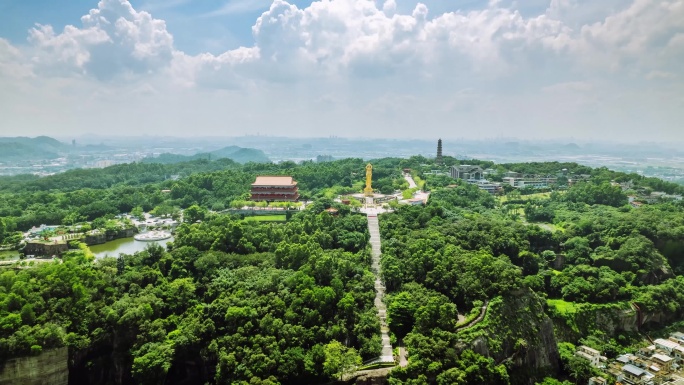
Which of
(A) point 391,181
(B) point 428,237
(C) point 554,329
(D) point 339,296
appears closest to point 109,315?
(D) point 339,296

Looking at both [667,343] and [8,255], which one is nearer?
[667,343]

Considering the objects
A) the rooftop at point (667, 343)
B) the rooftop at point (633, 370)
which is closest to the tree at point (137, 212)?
the rooftop at point (633, 370)

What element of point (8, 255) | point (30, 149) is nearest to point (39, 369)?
point (8, 255)

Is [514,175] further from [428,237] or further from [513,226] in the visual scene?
[428,237]

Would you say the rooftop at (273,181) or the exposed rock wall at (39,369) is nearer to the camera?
the exposed rock wall at (39,369)

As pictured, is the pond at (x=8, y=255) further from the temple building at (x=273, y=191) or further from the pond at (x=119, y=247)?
the temple building at (x=273, y=191)

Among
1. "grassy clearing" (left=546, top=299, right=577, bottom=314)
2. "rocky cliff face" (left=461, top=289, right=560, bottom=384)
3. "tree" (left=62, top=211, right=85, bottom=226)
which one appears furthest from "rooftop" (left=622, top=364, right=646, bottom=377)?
"tree" (left=62, top=211, right=85, bottom=226)

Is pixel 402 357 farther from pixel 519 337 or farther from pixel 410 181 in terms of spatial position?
pixel 410 181
